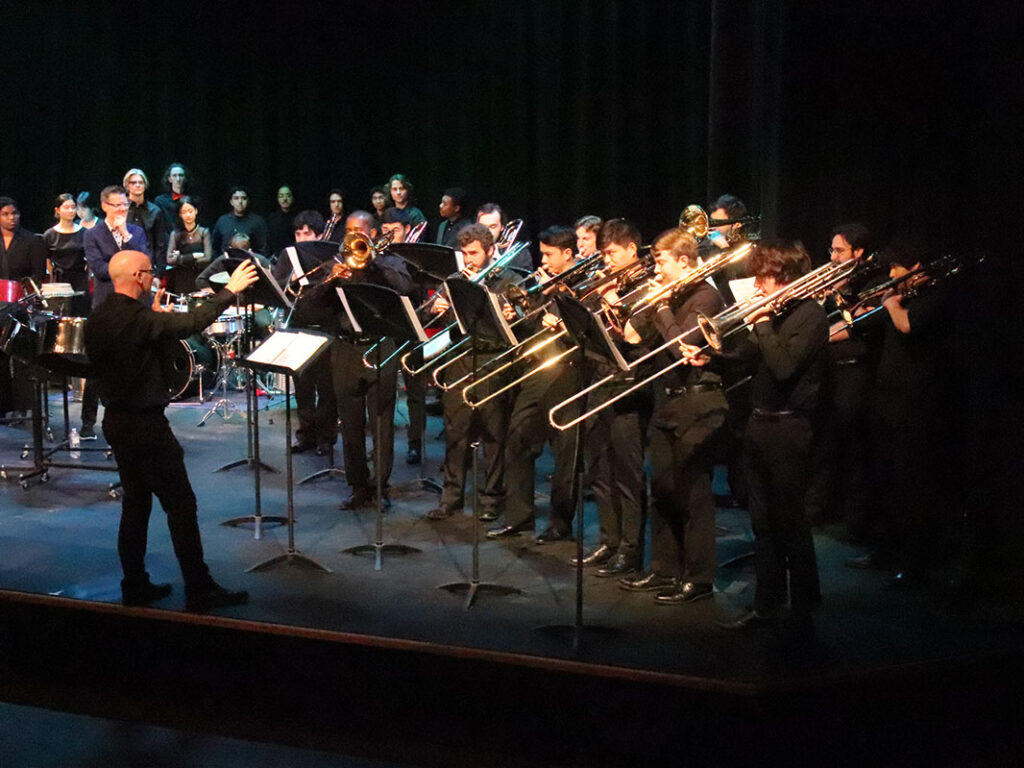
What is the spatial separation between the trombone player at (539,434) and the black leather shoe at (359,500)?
0.90 m

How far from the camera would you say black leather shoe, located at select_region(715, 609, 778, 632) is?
16.9 feet

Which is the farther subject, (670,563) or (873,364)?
(873,364)

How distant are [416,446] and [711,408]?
139 inches

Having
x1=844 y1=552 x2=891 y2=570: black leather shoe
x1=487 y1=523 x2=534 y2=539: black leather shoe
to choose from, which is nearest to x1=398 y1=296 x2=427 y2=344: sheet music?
x1=487 y1=523 x2=534 y2=539: black leather shoe

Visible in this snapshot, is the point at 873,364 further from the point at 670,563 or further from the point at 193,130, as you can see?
the point at 193,130

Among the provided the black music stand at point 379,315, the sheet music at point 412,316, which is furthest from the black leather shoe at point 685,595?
the sheet music at point 412,316

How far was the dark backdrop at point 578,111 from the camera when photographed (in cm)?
566

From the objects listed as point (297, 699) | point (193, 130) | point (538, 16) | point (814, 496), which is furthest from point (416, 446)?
point (193, 130)

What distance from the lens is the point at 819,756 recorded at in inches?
184

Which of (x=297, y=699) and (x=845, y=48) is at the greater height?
(x=845, y=48)

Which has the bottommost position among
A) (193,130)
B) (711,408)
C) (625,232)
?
(711,408)

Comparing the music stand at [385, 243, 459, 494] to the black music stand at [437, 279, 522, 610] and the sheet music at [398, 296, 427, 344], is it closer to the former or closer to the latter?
the sheet music at [398, 296, 427, 344]

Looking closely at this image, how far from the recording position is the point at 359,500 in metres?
7.13

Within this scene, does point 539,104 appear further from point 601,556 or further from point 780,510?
point 780,510
